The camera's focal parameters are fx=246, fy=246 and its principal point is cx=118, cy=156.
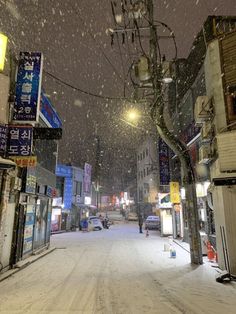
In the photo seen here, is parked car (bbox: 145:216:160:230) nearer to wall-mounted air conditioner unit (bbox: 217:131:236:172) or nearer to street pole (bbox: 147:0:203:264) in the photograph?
street pole (bbox: 147:0:203:264)

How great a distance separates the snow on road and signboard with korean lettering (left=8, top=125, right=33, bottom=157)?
187 inches

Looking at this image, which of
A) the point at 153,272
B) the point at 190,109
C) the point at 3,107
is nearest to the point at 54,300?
the point at 153,272

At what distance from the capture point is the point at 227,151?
9742 millimetres

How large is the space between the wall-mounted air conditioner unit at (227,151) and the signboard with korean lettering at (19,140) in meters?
7.82

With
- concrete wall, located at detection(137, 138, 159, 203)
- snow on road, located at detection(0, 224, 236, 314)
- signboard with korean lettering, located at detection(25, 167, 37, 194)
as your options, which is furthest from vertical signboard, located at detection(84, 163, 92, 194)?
snow on road, located at detection(0, 224, 236, 314)

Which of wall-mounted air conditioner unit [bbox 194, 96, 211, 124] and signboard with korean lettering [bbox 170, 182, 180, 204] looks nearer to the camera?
wall-mounted air conditioner unit [bbox 194, 96, 211, 124]

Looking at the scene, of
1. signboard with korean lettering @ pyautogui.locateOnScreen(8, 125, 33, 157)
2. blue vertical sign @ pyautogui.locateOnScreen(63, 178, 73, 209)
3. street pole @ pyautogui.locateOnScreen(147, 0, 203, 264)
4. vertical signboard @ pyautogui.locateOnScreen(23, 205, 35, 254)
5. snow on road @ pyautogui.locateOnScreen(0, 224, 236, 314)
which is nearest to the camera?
snow on road @ pyautogui.locateOnScreen(0, 224, 236, 314)

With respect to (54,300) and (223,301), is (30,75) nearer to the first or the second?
(54,300)

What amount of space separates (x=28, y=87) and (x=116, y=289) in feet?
28.3

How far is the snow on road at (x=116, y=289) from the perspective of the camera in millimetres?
5840

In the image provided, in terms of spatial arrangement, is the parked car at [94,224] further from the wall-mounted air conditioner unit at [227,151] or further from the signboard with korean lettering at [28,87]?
the wall-mounted air conditioner unit at [227,151]

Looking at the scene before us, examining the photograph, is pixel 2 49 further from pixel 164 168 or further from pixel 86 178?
pixel 86 178

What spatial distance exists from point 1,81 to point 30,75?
1353mm

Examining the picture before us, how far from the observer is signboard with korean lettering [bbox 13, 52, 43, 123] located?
34.1ft
